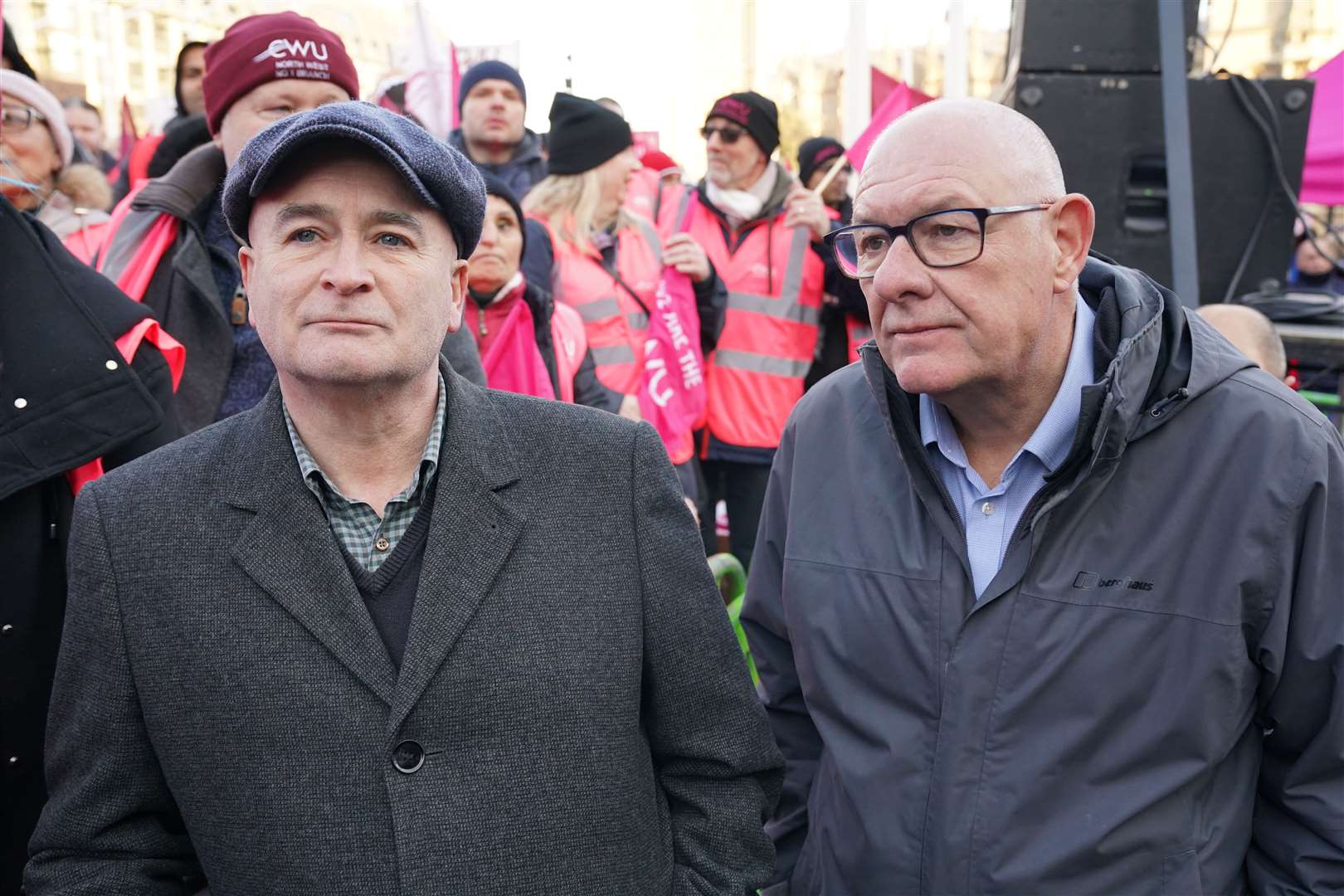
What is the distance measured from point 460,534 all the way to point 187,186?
1.70 metres

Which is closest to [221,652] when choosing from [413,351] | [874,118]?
[413,351]

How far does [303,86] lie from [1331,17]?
1177 inches

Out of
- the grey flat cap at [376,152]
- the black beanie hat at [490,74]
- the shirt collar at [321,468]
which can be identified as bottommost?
the shirt collar at [321,468]

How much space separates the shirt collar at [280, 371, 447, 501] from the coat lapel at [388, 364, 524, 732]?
0.01 m

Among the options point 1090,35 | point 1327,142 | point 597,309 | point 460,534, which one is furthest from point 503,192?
point 1327,142

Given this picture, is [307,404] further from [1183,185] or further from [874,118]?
[874,118]

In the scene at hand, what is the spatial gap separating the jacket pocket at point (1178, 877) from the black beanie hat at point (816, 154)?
5793 millimetres

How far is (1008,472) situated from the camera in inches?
77.8

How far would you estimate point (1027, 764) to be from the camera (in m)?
1.81

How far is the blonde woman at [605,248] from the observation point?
14.5 ft

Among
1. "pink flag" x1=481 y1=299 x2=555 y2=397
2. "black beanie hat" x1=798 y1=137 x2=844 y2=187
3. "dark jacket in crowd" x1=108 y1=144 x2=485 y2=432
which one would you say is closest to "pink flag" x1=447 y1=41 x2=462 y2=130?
"black beanie hat" x1=798 y1=137 x2=844 y2=187

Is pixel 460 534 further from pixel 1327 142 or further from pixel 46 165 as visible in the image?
pixel 1327 142

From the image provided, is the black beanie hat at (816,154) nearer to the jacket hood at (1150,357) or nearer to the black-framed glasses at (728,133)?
the black-framed glasses at (728,133)

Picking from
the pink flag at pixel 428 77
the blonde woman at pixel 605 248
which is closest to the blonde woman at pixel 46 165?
the blonde woman at pixel 605 248
